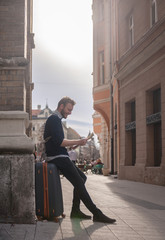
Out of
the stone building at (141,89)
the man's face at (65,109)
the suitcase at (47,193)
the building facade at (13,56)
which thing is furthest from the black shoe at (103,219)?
the stone building at (141,89)

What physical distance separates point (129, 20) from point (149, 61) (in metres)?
4.87

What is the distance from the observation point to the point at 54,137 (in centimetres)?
528

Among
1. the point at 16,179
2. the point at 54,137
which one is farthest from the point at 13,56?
the point at 16,179

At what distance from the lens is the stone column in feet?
16.1

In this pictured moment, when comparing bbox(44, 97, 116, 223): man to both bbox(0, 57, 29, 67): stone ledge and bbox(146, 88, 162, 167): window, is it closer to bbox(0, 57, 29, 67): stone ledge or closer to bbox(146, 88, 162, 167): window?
bbox(0, 57, 29, 67): stone ledge

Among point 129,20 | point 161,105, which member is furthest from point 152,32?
point 129,20

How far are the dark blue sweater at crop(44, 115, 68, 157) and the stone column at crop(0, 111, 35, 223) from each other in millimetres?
308

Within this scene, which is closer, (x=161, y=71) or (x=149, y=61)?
(x=161, y=71)

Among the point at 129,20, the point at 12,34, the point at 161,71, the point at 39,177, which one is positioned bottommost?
the point at 39,177

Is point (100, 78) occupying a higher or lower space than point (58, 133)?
higher

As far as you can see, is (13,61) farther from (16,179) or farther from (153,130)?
(153,130)

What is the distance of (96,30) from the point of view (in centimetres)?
2891

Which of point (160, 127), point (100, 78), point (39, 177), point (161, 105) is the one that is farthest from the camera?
point (100, 78)

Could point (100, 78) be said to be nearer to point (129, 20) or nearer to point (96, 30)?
point (96, 30)
